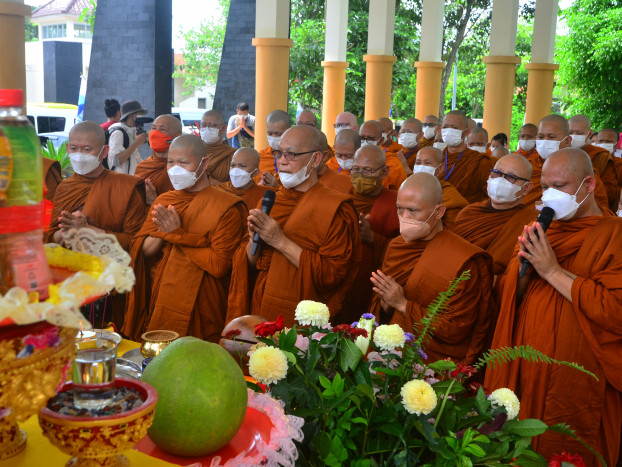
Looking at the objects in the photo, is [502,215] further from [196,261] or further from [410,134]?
[410,134]

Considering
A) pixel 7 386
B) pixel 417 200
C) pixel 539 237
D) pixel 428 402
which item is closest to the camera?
pixel 7 386

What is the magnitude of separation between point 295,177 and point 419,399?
127 inches

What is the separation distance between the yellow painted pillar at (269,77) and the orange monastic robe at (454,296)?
287 inches

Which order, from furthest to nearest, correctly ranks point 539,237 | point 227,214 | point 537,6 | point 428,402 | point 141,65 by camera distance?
point 537,6
point 141,65
point 227,214
point 539,237
point 428,402

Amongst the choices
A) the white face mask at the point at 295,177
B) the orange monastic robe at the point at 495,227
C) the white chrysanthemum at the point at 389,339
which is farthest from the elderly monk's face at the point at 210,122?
the white chrysanthemum at the point at 389,339

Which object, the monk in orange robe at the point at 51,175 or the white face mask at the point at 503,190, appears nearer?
the white face mask at the point at 503,190

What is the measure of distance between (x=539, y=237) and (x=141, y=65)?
30.6 feet

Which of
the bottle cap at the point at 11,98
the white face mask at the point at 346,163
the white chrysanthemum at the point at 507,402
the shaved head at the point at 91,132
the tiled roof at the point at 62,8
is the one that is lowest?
the white chrysanthemum at the point at 507,402

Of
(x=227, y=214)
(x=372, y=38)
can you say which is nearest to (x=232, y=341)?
(x=227, y=214)

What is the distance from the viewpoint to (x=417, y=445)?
1875mm

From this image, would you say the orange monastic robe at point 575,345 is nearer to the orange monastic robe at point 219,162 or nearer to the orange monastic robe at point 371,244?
the orange monastic robe at point 371,244

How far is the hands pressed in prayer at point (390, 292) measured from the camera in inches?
161

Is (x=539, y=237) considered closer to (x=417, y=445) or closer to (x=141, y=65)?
(x=417, y=445)

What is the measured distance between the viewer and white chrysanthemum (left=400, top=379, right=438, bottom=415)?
71.2 inches
